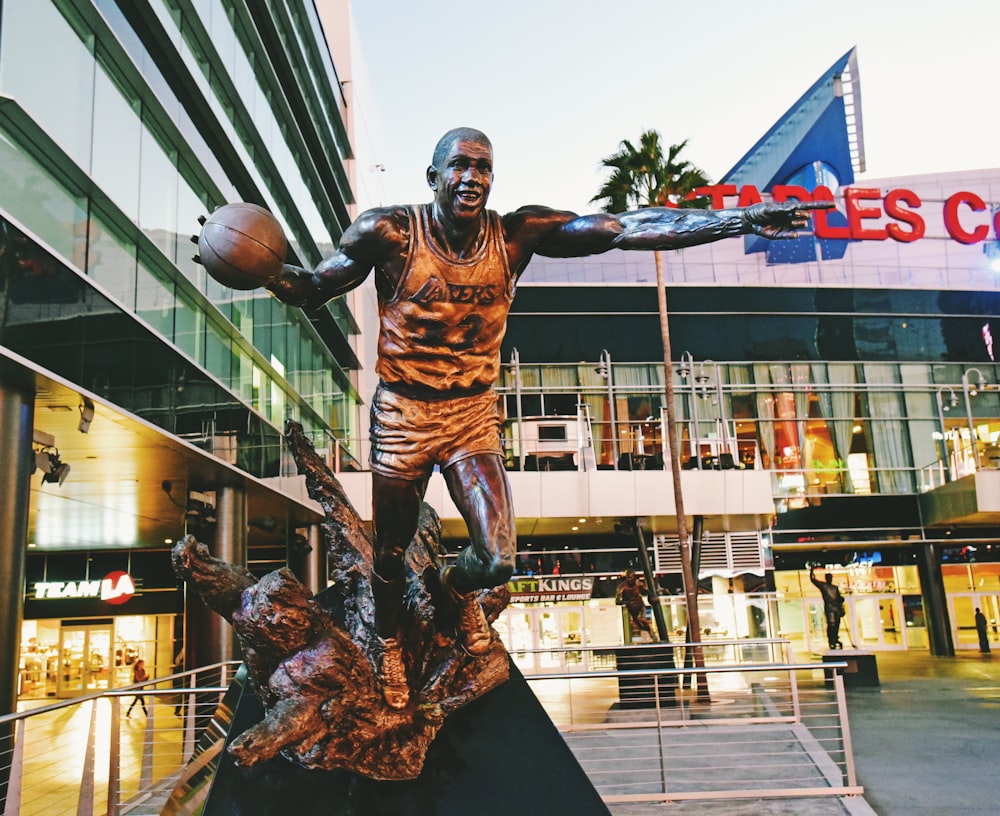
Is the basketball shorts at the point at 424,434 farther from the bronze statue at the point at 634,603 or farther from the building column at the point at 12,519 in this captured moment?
the bronze statue at the point at 634,603

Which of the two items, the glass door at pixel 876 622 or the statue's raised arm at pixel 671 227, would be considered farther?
the glass door at pixel 876 622

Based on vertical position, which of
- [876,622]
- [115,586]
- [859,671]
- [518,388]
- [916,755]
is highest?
[518,388]

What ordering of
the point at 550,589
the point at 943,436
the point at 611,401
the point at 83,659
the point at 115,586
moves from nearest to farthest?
1. the point at 115,586
2. the point at 83,659
3. the point at 550,589
4. the point at 611,401
5. the point at 943,436

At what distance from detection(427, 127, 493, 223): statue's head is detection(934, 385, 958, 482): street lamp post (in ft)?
94.7

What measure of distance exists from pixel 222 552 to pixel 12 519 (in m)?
7.01

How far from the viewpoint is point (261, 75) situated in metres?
20.4

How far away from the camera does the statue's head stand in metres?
3.78

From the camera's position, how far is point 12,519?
8.38 m

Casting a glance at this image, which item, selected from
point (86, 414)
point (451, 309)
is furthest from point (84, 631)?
point (451, 309)

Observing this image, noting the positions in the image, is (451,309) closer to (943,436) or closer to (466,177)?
(466,177)

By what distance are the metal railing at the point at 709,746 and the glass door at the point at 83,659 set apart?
13677mm

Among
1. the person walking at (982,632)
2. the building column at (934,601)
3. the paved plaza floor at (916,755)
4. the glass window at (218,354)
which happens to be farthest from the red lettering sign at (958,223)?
the glass window at (218,354)

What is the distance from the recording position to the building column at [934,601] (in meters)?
28.1

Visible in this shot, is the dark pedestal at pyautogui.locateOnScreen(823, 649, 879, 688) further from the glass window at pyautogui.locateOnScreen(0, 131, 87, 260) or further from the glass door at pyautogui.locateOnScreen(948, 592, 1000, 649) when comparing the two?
the glass window at pyautogui.locateOnScreen(0, 131, 87, 260)
